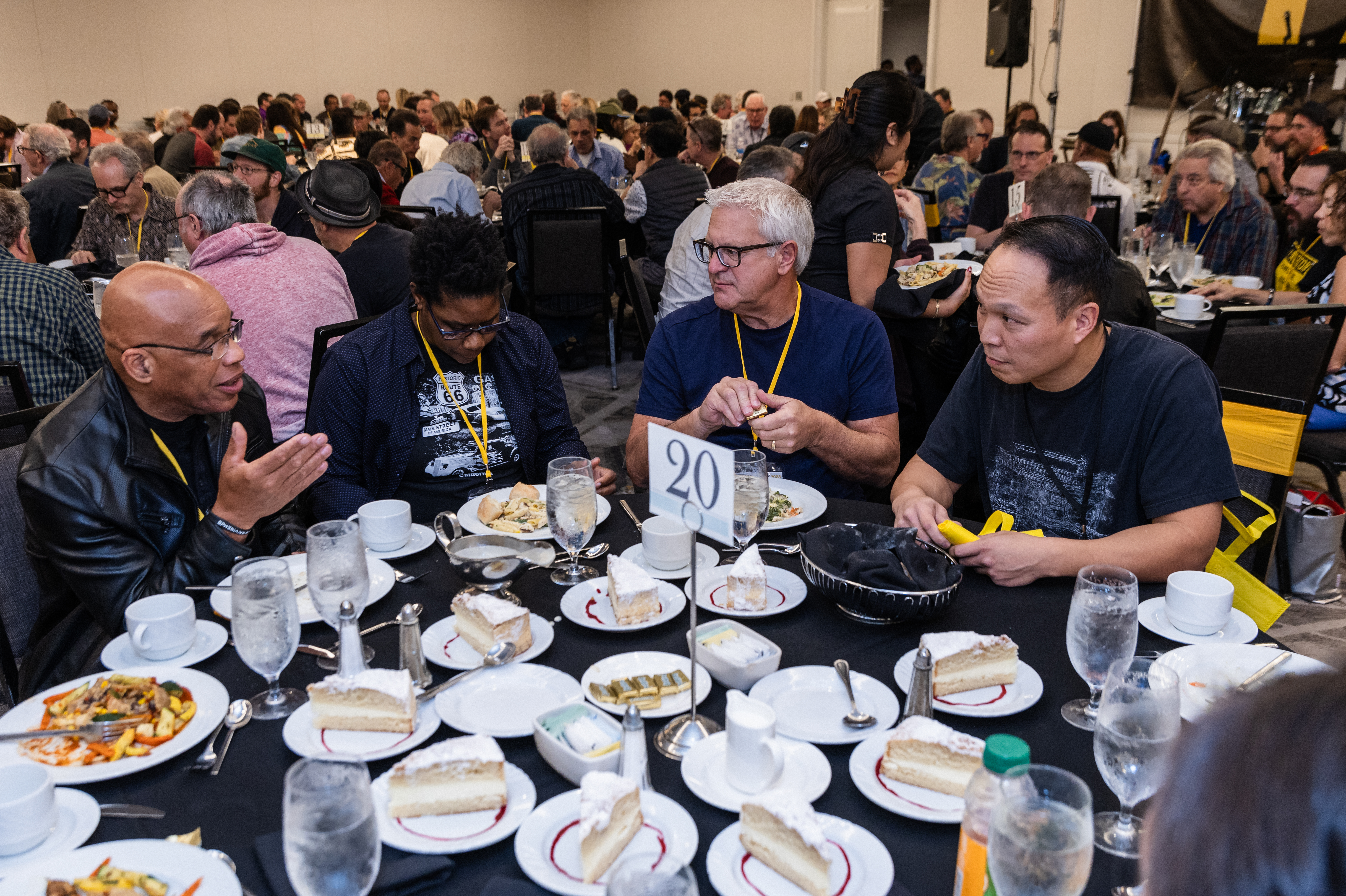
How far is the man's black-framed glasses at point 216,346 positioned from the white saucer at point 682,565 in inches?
38.8

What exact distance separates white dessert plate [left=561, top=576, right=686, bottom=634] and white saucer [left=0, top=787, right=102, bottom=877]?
2.30 ft

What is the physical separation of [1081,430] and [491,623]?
1320 mm

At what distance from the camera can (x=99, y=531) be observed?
178cm

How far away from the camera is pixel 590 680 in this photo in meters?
1.35

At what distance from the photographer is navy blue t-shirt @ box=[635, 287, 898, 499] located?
2518 mm

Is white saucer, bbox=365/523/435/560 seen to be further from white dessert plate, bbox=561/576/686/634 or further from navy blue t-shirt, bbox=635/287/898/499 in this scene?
navy blue t-shirt, bbox=635/287/898/499

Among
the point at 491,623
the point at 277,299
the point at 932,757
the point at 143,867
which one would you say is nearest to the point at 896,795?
the point at 932,757

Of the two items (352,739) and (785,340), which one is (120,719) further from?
(785,340)

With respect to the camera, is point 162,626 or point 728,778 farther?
point 162,626

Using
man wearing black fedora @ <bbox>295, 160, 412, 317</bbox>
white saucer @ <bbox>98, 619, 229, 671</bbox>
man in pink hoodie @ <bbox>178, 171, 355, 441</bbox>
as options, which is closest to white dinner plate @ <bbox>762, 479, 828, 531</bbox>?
white saucer @ <bbox>98, 619, 229, 671</bbox>

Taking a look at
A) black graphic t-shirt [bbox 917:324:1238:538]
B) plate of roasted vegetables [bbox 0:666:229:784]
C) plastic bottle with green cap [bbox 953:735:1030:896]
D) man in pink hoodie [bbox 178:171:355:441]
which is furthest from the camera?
man in pink hoodie [bbox 178:171:355:441]

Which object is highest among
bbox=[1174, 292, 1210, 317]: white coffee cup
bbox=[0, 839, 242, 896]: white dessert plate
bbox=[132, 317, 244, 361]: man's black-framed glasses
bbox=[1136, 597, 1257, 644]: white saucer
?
bbox=[132, 317, 244, 361]: man's black-framed glasses

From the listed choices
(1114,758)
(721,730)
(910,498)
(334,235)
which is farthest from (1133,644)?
(334,235)

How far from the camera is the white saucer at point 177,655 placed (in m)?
1.45
